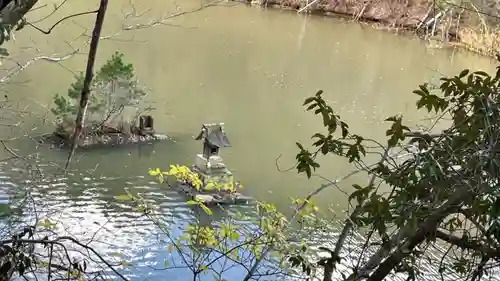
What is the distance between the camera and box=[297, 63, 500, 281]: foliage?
3.29 ft

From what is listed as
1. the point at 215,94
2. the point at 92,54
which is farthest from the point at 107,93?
the point at 92,54

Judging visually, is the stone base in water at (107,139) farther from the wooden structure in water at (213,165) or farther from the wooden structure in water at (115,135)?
the wooden structure in water at (213,165)

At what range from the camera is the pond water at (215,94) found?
4.47 metres

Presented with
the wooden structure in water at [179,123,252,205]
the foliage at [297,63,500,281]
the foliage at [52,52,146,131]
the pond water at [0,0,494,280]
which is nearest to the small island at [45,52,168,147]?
the foliage at [52,52,146,131]

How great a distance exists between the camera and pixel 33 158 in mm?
3471

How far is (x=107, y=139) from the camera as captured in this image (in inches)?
225

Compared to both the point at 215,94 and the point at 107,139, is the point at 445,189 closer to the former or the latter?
the point at 107,139

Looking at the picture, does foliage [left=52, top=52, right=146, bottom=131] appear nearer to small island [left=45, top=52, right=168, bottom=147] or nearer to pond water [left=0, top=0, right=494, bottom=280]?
small island [left=45, top=52, right=168, bottom=147]

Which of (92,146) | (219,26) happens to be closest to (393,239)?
(92,146)

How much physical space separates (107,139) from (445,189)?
4932 mm

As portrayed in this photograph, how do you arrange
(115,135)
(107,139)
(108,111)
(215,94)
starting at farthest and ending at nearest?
(215,94) < (115,135) < (107,139) < (108,111)

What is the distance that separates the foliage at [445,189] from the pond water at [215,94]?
6.60 ft

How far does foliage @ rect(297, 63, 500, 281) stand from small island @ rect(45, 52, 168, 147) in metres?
4.36

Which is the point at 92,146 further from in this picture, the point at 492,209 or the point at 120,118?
the point at 492,209
